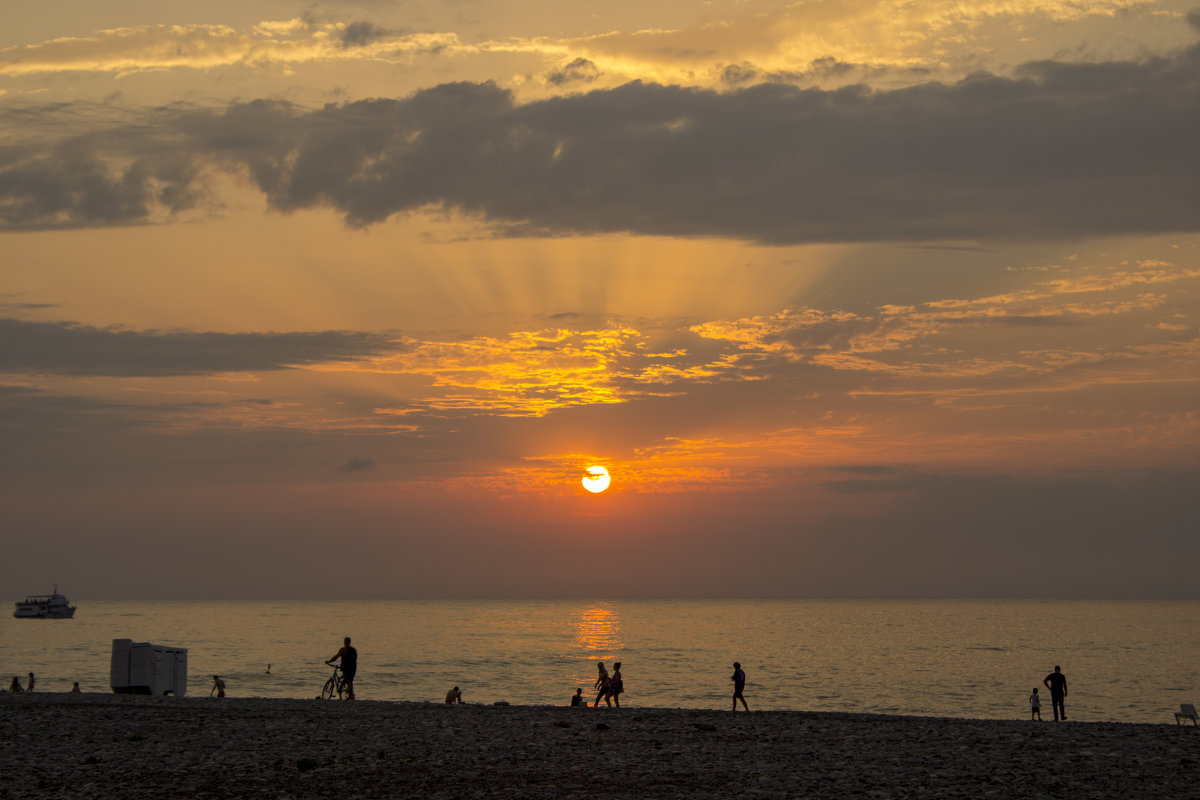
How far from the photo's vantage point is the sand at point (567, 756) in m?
20.3

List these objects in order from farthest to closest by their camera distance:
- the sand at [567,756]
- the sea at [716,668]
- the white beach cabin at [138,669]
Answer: the sea at [716,668] < the white beach cabin at [138,669] < the sand at [567,756]

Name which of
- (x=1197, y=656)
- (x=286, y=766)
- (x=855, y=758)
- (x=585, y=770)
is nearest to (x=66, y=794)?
(x=286, y=766)

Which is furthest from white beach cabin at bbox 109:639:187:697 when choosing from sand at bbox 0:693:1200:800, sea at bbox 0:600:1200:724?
sea at bbox 0:600:1200:724

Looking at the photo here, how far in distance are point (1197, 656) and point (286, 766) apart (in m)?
142

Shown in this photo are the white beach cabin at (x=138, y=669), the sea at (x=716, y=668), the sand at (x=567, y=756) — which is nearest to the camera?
the sand at (x=567, y=756)

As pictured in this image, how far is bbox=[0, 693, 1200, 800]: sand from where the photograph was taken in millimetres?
20297

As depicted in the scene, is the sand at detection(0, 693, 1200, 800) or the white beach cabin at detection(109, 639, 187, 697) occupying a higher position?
the white beach cabin at detection(109, 639, 187, 697)

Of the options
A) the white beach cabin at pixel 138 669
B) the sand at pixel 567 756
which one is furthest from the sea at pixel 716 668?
the sand at pixel 567 756

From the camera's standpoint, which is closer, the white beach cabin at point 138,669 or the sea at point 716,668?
the white beach cabin at point 138,669

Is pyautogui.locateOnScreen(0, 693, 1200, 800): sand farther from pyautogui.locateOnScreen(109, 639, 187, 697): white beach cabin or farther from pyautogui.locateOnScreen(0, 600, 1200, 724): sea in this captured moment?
pyautogui.locateOnScreen(0, 600, 1200, 724): sea

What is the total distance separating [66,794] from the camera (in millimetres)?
19609

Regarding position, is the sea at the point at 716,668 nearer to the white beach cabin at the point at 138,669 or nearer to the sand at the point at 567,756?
the white beach cabin at the point at 138,669

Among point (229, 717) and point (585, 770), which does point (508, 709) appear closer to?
point (229, 717)

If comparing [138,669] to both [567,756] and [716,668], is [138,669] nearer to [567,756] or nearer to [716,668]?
[567,756]
